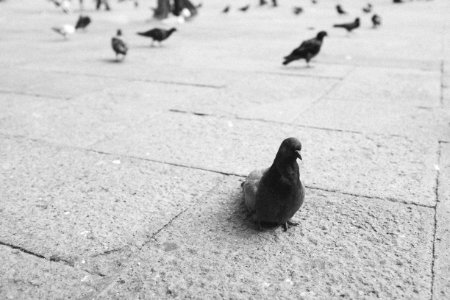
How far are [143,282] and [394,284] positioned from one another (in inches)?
51.4

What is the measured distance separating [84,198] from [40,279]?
37.6 inches

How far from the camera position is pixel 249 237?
113 inches

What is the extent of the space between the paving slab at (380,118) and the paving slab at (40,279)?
3093 mm

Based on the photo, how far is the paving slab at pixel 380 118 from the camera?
4.72 m

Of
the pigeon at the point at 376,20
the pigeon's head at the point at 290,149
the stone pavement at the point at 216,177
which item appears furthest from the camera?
the pigeon at the point at 376,20

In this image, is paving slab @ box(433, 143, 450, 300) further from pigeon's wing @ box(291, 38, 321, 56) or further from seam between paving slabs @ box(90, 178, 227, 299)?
pigeon's wing @ box(291, 38, 321, 56)

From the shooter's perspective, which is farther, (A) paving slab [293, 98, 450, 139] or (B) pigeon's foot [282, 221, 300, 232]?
(A) paving slab [293, 98, 450, 139]

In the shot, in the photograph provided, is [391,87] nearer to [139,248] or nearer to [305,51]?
[305,51]

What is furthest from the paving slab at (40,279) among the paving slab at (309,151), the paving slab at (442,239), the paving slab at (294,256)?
the paving slab at (442,239)

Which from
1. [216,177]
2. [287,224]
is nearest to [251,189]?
[287,224]

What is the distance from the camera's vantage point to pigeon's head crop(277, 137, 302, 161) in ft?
8.73

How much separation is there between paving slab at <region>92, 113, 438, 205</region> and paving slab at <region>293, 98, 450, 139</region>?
8.7 inches

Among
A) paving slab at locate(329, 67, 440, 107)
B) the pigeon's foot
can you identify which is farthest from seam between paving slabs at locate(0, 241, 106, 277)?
paving slab at locate(329, 67, 440, 107)

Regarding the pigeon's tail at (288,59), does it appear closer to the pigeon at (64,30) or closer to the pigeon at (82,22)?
the pigeon at (64,30)
